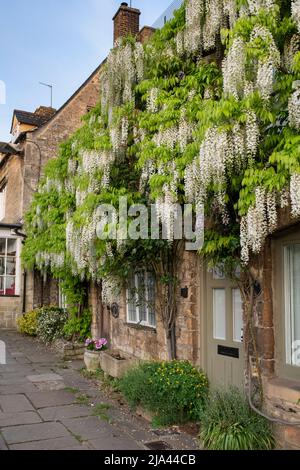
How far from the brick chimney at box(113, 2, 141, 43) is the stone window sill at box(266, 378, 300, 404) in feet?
30.8

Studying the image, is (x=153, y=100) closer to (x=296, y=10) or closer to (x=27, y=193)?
(x=296, y=10)

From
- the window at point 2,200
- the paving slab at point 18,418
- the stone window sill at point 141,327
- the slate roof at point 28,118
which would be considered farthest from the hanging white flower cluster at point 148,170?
the window at point 2,200

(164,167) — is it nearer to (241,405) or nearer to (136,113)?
(136,113)

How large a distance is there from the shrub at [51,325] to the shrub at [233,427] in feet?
23.8

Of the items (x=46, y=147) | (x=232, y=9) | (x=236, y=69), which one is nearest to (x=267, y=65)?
(x=236, y=69)

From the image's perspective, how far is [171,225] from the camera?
5.38 metres

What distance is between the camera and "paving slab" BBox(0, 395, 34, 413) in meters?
5.80

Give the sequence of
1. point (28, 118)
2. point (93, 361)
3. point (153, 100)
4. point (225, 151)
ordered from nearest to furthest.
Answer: point (225, 151), point (153, 100), point (93, 361), point (28, 118)

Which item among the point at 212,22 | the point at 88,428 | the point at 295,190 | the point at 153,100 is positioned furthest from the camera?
the point at 153,100

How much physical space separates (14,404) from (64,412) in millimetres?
825

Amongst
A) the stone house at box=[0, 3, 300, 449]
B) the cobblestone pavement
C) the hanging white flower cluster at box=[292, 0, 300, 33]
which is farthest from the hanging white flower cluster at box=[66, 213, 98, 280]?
the hanging white flower cluster at box=[292, 0, 300, 33]

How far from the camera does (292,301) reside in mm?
4477

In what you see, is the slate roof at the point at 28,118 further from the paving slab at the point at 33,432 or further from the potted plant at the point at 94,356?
the paving slab at the point at 33,432

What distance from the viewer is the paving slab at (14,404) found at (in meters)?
5.80
